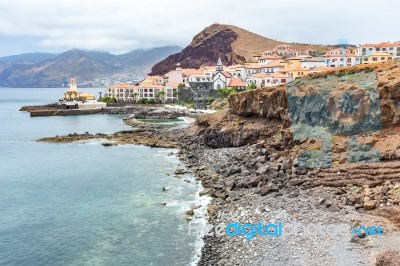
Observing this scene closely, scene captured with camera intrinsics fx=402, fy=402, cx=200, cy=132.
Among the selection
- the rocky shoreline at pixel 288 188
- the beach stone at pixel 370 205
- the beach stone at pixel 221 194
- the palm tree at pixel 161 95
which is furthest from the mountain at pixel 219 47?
the beach stone at pixel 370 205

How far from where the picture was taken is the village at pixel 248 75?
8209 centimetres

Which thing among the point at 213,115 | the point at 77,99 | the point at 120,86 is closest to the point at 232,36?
the point at 120,86

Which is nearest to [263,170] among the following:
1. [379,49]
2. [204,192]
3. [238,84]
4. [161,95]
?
[204,192]

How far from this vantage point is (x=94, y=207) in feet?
106

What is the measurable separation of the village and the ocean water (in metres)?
39.5

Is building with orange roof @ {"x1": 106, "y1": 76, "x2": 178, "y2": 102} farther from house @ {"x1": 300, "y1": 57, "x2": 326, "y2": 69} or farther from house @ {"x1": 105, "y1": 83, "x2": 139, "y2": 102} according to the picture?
house @ {"x1": 300, "y1": 57, "x2": 326, "y2": 69}

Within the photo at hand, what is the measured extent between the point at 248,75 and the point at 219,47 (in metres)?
72.9

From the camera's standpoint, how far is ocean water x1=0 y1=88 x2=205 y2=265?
24.2 metres

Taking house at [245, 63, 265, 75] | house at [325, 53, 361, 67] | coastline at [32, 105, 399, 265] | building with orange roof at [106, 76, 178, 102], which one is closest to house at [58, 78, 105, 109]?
building with orange roof at [106, 76, 178, 102]

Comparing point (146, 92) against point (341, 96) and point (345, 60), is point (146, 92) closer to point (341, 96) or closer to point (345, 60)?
point (345, 60)

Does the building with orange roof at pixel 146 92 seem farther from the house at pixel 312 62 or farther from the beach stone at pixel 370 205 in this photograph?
the beach stone at pixel 370 205

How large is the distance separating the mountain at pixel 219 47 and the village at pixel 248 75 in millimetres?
24200

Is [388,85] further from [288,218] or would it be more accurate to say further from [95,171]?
[95,171]

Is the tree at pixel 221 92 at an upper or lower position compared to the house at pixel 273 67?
lower
